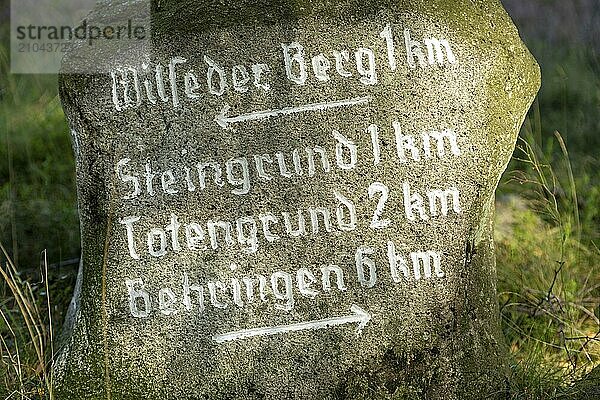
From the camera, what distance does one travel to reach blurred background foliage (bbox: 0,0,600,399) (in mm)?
2883

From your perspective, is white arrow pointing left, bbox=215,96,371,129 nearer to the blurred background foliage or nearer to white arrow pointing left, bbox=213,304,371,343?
white arrow pointing left, bbox=213,304,371,343

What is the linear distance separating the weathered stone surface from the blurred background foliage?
1.22ft

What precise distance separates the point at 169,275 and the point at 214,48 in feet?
2.12

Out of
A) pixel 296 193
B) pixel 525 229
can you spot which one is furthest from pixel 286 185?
pixel 525 229

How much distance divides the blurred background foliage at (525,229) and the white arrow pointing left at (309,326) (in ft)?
1.66

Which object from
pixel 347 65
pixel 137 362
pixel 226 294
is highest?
pixel 347 65

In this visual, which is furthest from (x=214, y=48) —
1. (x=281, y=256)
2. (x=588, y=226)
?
(x=588, y=226)

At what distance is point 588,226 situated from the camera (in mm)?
3773

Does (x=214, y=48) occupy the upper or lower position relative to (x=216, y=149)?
upper

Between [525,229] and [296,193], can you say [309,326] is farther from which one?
[525,229]

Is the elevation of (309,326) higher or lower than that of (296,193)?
lower

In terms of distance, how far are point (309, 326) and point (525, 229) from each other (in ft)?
5.02

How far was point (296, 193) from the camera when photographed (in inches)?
95.2

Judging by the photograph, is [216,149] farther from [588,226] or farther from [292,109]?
[588,226]
